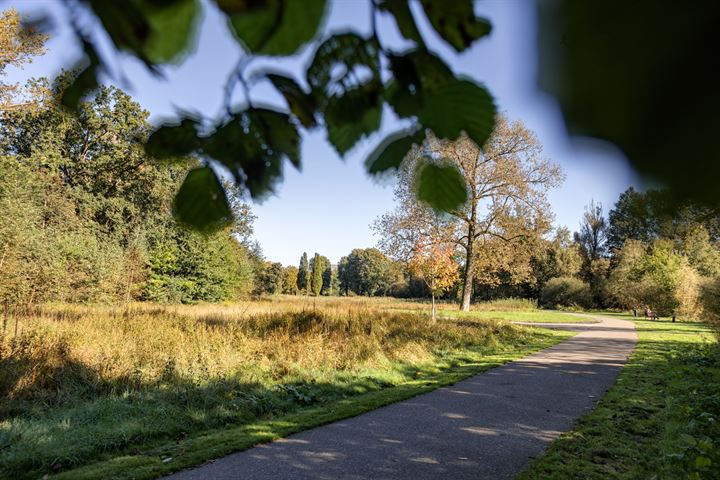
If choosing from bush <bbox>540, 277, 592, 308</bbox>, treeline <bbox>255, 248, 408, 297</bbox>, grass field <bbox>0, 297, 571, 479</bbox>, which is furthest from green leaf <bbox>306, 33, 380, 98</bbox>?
bush <bbox>540, 277, 592, 308</bbox>

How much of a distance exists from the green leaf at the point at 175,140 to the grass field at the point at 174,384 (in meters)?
4.45

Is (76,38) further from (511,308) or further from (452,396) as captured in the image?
(511,308)

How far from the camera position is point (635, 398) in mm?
6945

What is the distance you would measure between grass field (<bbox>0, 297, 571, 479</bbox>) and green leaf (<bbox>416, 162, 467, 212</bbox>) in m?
4.57

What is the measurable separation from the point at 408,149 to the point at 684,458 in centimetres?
467

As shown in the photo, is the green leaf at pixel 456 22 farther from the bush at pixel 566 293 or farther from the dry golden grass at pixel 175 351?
the bush at pixel 566 293

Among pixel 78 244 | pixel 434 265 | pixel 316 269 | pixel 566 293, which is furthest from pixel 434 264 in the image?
pixel 566 293

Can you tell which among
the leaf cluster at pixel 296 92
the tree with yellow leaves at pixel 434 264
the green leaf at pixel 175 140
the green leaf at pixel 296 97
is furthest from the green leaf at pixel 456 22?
the tree with yellow leaves at pixel 434 264

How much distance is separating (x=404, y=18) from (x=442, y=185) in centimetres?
31

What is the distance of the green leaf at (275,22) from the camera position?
49 cm

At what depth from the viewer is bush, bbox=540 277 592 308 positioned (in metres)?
42.8

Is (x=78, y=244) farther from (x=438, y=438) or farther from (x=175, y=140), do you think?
(x=175, y=140)

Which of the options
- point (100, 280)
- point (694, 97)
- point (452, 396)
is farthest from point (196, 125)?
point (100, 280)

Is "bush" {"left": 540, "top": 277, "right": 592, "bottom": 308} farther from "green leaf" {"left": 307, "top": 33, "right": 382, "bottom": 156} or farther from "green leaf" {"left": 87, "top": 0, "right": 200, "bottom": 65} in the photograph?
"green leaf" {"left": 87, "top": 0, "right": 200, "bottom": 65}
